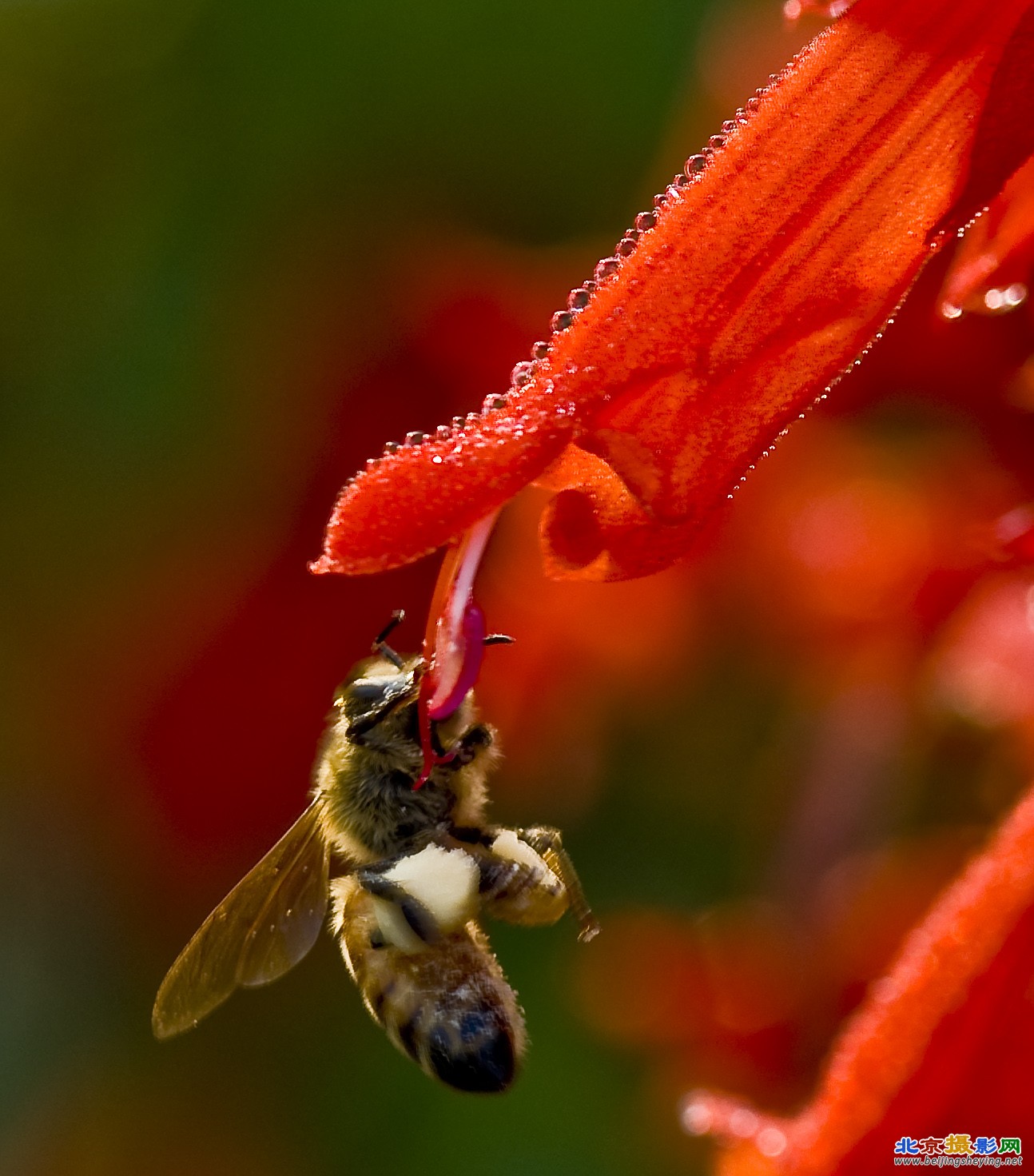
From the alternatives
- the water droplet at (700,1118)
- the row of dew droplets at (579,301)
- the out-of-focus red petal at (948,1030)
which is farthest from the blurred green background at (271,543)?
the row of dew droplets at (579,301)

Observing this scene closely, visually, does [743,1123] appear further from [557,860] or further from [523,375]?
[523,375]

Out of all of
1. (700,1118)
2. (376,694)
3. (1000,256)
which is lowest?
(700,1118)

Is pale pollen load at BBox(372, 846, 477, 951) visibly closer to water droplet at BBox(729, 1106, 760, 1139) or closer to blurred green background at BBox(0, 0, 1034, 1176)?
water droplet at BBox(729, 1106, 760, 1139)

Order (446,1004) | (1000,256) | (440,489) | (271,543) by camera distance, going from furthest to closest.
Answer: (271,543) < (446,1004) < (1000,256) < (440,489)

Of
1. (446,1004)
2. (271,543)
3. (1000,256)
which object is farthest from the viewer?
(271,543)

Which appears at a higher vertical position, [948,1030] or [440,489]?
[440,489]

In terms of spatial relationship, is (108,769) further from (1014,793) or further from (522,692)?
(1014,793)

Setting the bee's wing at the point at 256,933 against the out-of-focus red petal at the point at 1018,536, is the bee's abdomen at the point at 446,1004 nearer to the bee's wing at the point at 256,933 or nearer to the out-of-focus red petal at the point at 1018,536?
the bee's wing at the point at 256,933

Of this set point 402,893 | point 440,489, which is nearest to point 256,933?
point 402,893

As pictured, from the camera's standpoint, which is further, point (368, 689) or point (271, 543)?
point (271, 543)
